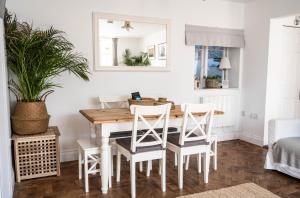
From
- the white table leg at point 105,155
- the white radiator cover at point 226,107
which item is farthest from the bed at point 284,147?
the white table leg at point 105,155

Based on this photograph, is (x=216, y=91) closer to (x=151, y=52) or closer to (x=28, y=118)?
(x=151, y=52)

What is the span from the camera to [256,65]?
14.6ft

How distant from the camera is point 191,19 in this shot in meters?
4.25

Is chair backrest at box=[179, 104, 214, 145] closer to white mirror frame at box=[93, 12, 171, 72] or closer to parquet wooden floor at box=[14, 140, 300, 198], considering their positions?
parquet wooden floor at box=[14, 140, 300, 198]

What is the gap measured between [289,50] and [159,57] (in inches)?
90.1

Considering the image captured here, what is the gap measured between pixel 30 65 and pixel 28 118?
62cm

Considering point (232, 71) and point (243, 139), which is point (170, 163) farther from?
point (232, 71)

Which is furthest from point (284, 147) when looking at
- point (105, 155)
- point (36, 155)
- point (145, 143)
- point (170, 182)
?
point (36, 155)

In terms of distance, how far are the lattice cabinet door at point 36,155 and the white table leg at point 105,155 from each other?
0.77m

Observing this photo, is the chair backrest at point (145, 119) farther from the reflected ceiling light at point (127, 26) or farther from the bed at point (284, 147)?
the reflected ceiling light at point (127, 26)

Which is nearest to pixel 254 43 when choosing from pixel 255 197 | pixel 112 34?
pixel 112 34

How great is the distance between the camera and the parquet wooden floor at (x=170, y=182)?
8.78 ft

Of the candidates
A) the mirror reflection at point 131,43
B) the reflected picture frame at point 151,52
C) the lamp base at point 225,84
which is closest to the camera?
the mirror reflection at point 131,43

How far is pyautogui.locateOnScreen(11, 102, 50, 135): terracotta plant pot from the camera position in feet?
9.61
